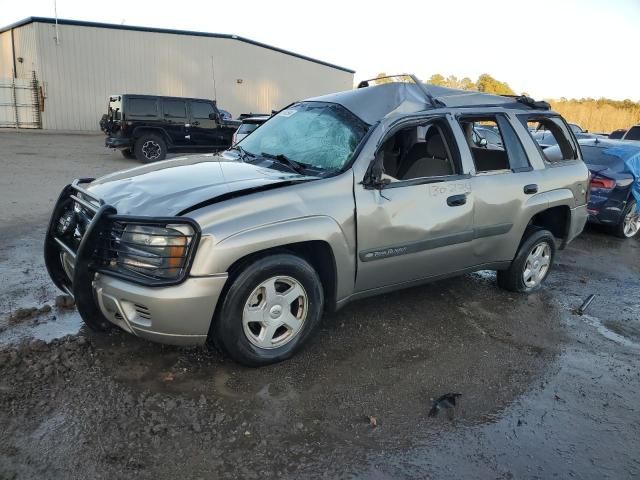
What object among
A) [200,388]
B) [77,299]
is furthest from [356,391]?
[77,299]

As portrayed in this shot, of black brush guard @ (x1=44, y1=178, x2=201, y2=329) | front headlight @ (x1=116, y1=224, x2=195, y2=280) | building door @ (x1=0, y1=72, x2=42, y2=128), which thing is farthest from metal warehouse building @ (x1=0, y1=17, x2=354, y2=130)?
front headlight @ (x1=116, y1=224, x2=195, y2=280)

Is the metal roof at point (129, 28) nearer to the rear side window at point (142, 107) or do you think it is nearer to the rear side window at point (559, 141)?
the rear side window at point (142, 107)

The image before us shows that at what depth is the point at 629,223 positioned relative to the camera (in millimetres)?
8406

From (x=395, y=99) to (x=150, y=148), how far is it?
12342 millimetres

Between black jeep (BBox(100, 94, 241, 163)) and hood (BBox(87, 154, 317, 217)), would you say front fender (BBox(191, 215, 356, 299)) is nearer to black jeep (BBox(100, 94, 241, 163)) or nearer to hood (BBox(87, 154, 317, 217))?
hood (BBox(87, 154, 317, 217))

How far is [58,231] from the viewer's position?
3.76 metres

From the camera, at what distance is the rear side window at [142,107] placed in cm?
1466

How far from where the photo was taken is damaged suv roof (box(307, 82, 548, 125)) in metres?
4.09

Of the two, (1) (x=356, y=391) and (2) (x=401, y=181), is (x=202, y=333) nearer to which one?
(1) (x=356, y=391)

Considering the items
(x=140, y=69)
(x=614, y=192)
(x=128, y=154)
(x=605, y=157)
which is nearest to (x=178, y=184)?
(x=614, y=192)

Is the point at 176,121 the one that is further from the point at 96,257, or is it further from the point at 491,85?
the point at 491,85

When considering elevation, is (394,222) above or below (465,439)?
above

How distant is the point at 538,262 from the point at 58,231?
14.2 ft

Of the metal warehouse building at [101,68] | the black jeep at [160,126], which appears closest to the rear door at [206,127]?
the black jeep at [160,126]
